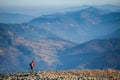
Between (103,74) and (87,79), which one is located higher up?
(103,74)

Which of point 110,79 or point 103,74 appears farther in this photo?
point 103,74

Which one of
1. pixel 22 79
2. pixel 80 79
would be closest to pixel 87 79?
pixel 80 79

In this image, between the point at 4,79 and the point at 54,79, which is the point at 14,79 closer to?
the point at 4,79

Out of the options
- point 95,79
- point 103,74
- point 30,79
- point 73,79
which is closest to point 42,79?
point 30,79

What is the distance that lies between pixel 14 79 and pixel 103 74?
50.6 feet

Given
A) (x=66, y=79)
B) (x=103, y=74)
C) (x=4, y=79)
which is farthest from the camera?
(x=103, y=74)

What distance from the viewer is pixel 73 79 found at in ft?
142

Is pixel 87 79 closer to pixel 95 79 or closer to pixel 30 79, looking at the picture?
pixel 95 79

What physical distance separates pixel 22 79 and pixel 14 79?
1872 millimetres

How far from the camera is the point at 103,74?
4997 centimetres

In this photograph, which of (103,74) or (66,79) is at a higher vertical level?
(103,74)

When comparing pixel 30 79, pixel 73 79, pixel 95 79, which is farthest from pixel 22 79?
pixel 95 79

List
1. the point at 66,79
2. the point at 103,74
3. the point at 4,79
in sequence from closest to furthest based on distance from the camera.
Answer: the point at 66,79 → the point at 4,79 → the point at 103,74

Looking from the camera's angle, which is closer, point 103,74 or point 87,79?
point 87,79
